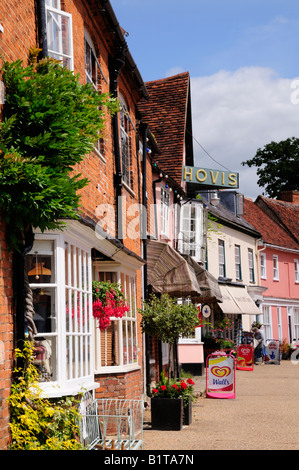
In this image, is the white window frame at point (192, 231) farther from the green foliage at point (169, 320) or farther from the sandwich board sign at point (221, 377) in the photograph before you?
the green foliage at point (169, 320)

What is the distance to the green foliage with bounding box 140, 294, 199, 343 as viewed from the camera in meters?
12.1

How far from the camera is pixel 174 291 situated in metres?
15.1

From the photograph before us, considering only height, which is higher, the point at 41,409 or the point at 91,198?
the point at 91,198

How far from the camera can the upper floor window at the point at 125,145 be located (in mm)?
12758

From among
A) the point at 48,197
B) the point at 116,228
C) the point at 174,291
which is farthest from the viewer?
the point at 174,291

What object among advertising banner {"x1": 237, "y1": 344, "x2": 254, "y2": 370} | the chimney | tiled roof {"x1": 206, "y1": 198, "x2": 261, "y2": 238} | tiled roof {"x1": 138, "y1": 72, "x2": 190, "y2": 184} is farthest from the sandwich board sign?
the chimney

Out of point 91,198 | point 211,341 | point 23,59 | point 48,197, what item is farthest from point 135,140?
point 211,341

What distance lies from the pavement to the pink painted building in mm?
18378

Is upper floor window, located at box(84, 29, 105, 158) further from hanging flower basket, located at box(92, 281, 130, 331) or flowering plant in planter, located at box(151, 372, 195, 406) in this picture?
flowering plant in planter, located at box(151, 372, 195, 406)

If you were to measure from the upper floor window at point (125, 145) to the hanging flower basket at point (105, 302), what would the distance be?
359cm

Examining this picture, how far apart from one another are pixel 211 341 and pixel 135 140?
14029 mm

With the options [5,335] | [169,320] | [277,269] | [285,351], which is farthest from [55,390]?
[277,269]

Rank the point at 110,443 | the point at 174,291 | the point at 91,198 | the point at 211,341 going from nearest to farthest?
1. the point at 110,443
2. the point at 91,198
3. the point at 174,291
4. the point at 211,341

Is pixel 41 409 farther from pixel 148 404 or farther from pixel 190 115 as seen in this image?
pixel 190 115
